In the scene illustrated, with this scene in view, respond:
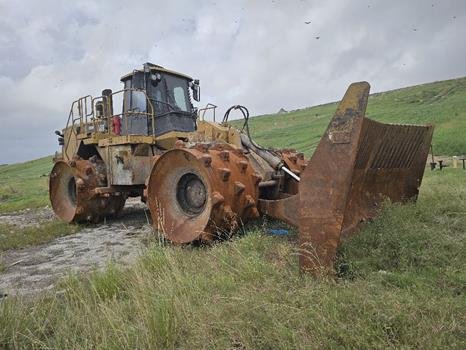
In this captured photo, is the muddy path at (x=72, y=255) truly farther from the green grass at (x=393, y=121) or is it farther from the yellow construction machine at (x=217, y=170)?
the green grass at (x=393, y=121)

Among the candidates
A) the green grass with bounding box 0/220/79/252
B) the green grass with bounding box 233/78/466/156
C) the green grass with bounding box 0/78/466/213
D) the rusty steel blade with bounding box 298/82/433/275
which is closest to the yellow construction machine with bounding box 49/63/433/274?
the rusty steel blade with bounding box 298/82/433/275

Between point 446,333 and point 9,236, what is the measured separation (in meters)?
7.98

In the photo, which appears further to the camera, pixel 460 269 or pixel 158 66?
pixel 158 66

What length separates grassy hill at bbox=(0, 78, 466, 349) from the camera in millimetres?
2881

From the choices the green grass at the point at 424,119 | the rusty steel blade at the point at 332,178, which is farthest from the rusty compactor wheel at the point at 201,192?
the green grass at the point at 424,119

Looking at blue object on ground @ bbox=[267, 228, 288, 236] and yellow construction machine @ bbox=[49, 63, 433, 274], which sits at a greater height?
yellow construction machine @ bbox=[49, 63, 433, 274]

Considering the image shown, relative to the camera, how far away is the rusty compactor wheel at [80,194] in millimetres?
8906

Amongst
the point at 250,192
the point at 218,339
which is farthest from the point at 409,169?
the point at 218,339

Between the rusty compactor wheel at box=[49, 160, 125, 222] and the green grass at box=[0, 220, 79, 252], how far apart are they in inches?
12.1

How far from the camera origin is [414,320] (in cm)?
285

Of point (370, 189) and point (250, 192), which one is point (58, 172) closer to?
point (250, 192)

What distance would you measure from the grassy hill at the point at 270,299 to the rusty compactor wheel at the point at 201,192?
0.42m

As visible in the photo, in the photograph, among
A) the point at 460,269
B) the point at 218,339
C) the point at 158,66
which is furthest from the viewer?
the point at 158,66

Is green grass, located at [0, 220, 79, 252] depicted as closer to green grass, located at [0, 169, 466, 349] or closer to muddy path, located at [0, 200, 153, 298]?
muddy path, located at [0, 200, 153, 298]
